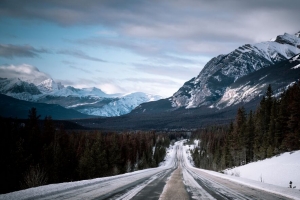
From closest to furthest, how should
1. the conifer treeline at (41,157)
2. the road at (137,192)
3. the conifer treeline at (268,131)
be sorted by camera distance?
the road at (137,192), the conifer treeline at (41,157), the conifer treeline at (268,131)

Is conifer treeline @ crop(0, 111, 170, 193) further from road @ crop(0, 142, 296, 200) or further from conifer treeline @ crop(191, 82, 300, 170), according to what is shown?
conifer treeline @ crop(191, 82, 300, 170)

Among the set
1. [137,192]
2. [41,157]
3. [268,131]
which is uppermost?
[268,131]

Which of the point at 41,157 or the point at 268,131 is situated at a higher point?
the point at 268,131

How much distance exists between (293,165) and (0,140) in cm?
3921

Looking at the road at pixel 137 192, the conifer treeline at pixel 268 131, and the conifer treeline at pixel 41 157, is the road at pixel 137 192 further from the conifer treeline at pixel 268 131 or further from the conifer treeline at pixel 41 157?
the conifer treeline at pixel 268 131

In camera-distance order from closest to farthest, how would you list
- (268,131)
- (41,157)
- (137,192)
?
(137,192) → (41,157) → (268,131)

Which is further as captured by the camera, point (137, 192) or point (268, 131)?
point (268, 131)

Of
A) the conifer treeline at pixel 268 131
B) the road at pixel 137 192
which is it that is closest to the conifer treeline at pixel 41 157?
the road at pixel 137 192

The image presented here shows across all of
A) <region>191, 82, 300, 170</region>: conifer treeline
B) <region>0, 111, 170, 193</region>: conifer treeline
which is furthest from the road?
<region>191, 82, 300, 170</region>: conifer treeline

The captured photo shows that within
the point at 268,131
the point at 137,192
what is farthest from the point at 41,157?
the point at 268,131

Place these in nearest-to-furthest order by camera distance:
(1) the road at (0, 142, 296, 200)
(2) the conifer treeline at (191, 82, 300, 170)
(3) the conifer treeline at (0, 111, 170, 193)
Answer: (1) the road at (0, 142, 296, 200) → (3) the conifer treeline at (0, 111, 170, 193) → (2) the conifer treeline at (191, 82, 300, 170)

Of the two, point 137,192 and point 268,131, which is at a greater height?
point 268,131

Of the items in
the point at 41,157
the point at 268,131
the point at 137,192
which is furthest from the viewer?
the point at 268,131

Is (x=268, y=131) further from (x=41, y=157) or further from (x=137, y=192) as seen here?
(x=137, y=192)
